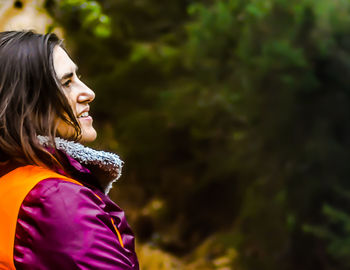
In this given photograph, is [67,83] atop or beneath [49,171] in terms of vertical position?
atop

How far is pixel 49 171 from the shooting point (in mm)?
1091

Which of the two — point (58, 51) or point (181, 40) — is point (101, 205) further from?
point (181, 40)

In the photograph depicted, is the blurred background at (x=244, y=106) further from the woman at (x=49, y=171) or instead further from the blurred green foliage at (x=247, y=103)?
the woman at (x=49, y=171)

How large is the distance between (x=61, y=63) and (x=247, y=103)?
425cm

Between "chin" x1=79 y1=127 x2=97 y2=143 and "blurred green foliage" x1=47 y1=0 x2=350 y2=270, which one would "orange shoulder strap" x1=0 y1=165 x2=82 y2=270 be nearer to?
"chin" x1=79 y1=127 x2=97 y2=143

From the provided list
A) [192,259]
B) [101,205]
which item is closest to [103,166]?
[101,205]

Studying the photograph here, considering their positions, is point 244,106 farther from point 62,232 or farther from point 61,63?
point 62,232

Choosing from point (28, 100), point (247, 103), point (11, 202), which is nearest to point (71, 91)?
point (28, 100)

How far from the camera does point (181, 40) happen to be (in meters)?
5.73

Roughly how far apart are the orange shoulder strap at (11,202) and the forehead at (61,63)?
239 millimetres

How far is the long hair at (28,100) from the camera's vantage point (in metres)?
1.11

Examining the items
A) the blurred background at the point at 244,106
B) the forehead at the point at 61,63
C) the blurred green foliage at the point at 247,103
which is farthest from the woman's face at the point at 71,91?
the blurred green foliage at the point at 247,103

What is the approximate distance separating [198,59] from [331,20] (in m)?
1.28

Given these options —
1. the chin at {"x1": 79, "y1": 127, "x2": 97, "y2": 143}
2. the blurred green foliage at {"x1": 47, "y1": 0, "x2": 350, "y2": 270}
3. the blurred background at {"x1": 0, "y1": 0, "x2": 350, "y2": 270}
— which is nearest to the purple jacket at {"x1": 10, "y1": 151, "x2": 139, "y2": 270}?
the chin at {"x1": 79, "y1": 127, "x2": 97, "y2": 143}
